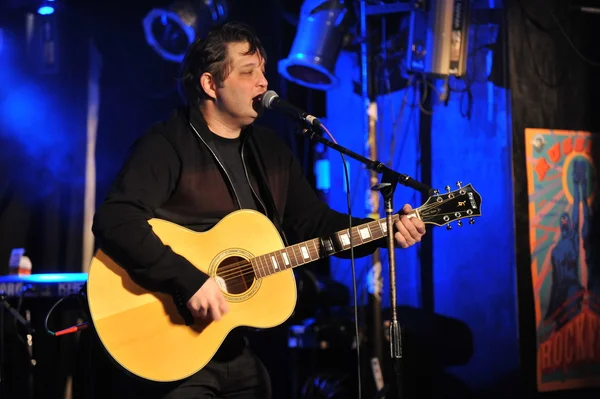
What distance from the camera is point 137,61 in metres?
5.38

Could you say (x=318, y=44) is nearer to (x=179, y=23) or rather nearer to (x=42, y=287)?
(x=179, y=23)

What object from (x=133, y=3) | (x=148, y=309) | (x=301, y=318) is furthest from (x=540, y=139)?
(x=133, y=3)

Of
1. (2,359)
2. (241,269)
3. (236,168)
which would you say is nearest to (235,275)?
(241,269)

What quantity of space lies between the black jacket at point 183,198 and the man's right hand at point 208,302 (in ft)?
0.09

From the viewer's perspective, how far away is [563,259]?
446cm

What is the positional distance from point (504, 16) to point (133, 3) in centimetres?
292

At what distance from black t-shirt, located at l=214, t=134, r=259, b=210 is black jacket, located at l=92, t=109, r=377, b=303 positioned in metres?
0.04

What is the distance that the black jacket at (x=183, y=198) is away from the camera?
2500mm

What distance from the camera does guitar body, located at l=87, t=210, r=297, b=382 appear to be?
2.50m

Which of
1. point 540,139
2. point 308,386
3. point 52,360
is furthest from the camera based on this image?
point 308,386

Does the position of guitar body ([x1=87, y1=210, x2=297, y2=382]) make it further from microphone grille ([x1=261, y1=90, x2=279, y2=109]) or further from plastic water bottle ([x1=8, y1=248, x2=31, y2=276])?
plastic water bottle ([x1=8, y1=248, x2=31, y2=276])

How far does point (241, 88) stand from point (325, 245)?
80cm

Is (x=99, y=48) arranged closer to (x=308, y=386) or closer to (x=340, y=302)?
(x=340, y=302)

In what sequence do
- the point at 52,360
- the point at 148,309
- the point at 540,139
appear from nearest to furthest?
the point at 148,309 → the point at 52,360 → the point at 540,139
